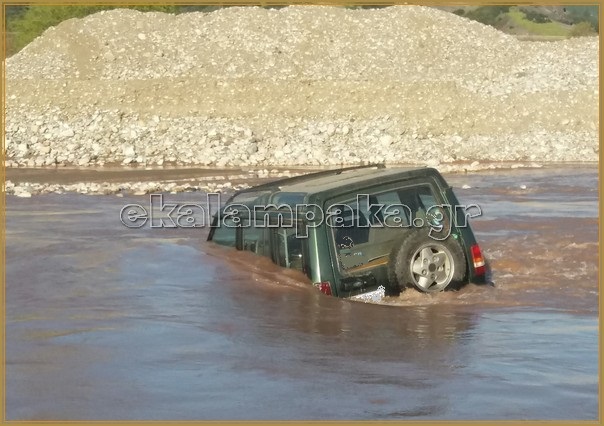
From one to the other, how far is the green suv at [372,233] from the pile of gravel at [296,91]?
20846 millimetres

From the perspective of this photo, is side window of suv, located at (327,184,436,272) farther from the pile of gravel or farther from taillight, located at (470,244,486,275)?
the pile of gravel

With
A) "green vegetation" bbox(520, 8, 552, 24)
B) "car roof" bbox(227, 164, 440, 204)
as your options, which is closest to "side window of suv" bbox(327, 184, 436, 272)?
"car roof" bbox(227, 164, 440, 204)

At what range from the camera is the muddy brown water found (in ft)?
26.5

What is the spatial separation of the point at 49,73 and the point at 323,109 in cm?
1155

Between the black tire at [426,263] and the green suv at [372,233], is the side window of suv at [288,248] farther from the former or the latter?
the black tire at [426,263]

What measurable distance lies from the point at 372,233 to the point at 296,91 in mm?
31758

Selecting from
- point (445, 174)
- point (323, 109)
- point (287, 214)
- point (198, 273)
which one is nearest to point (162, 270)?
point (198, 273)

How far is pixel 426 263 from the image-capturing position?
10367 millimetres

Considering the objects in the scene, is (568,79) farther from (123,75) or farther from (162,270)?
(162,270)

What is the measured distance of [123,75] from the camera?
4488 cm

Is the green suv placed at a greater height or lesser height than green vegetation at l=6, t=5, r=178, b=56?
lesser

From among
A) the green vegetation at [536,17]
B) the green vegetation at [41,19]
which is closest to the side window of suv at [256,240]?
the green vegetation at [41,19]

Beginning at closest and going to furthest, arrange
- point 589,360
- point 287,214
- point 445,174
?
point 589,360, point 287,214, point 445,174

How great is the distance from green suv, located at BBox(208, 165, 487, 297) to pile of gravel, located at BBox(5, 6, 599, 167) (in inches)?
821
